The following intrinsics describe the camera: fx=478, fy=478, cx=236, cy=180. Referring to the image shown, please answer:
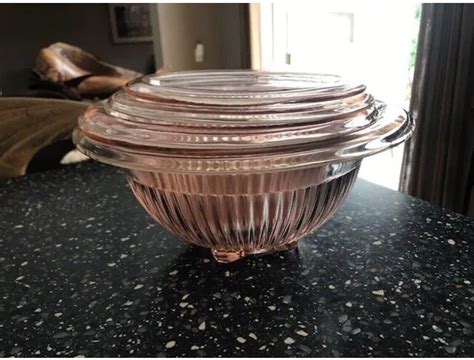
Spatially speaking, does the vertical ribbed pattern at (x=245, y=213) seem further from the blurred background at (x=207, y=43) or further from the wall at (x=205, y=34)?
the wall at (x=205, y=34)

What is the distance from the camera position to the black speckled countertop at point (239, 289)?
39cm

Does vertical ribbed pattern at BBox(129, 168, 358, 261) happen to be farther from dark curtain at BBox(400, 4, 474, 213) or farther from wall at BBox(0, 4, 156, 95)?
wall at BBox(0, 4, 156, 95)

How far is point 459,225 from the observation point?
1.86 feet

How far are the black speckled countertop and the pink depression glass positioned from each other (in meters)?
0.05

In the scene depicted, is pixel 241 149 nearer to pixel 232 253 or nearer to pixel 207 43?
pixel 232 253

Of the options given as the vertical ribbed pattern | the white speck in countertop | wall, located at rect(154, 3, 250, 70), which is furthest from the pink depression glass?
wall, located at rect(154, 3, 250, 70)

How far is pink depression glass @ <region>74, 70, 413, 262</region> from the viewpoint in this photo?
0.37m

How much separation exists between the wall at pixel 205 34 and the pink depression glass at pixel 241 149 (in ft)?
7.94

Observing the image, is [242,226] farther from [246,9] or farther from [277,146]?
[246,9]

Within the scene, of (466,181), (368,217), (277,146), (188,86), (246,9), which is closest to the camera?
(277,146)

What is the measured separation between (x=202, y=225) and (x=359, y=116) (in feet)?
0.57

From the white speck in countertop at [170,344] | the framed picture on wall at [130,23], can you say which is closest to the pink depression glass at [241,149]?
the white speck in countertop at [170,344]

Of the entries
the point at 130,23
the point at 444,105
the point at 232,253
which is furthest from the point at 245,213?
the point at 130,23

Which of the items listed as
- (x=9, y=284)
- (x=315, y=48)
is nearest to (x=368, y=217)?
(x=9, y=284)
